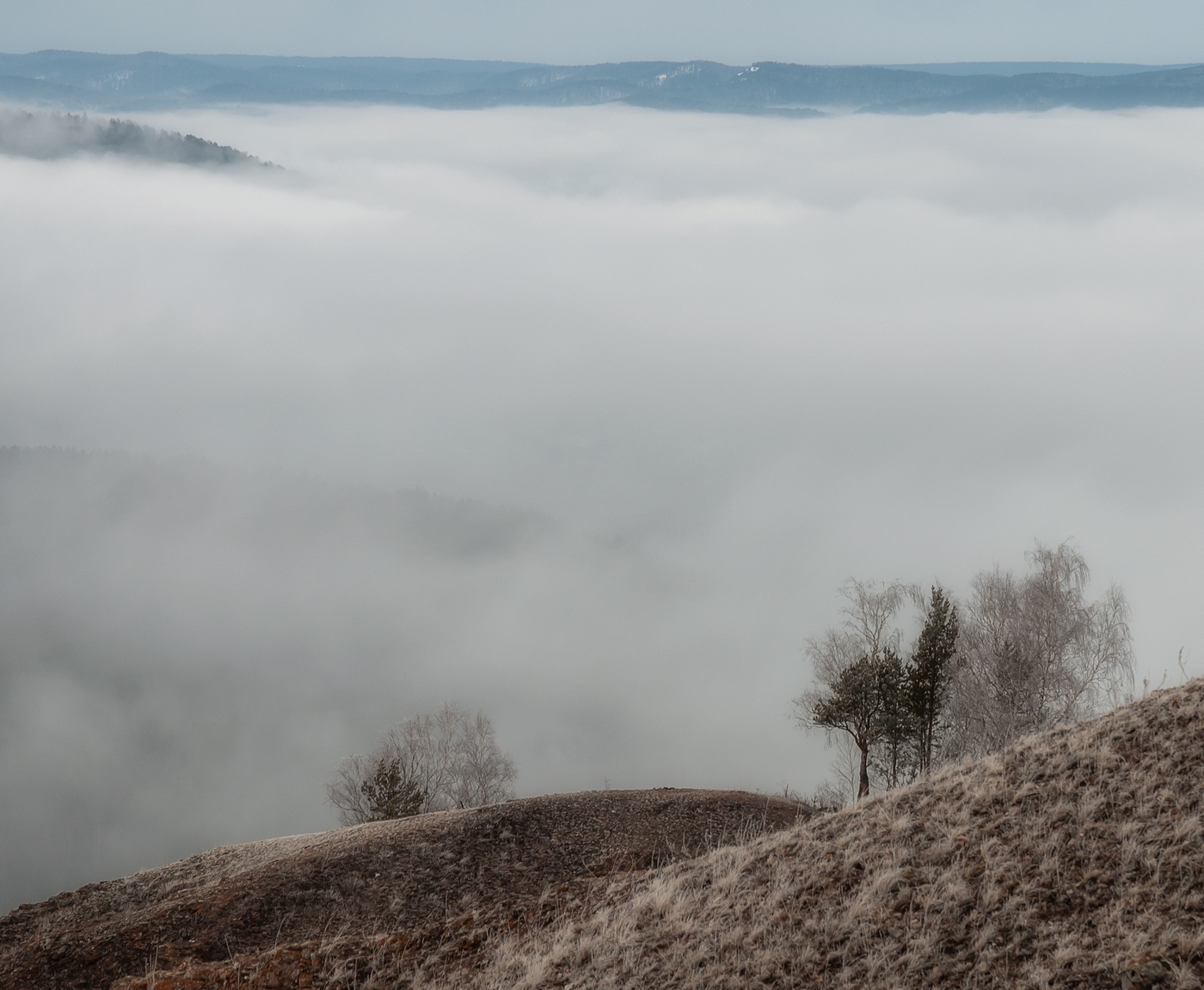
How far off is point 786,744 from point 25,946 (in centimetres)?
13772

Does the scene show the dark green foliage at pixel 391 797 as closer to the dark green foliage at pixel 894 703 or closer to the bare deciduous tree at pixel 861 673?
the bare deciduous tree at pixel 861 673

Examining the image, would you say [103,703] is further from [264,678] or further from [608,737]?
[608,737]

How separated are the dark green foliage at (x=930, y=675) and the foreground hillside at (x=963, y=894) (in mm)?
13365

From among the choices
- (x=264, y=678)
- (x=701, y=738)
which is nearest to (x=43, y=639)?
(x=264, y=678)

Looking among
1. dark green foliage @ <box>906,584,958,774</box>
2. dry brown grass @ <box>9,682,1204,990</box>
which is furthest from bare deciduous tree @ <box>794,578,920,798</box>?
dry brown grass @ <box>9,682,1204,990</box>

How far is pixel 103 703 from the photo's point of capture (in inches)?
6594

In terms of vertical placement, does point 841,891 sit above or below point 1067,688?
above

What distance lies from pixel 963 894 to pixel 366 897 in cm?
989

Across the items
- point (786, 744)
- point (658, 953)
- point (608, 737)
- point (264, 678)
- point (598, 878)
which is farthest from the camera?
point (264, 678)

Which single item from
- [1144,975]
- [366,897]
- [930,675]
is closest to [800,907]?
[1144,975]

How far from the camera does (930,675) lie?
85.0 ft

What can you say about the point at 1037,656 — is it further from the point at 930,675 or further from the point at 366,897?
the point at 366,897

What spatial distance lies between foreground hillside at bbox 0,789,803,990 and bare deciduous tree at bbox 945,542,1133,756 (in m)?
11.0

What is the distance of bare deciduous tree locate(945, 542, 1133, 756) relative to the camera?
28.2 meters
